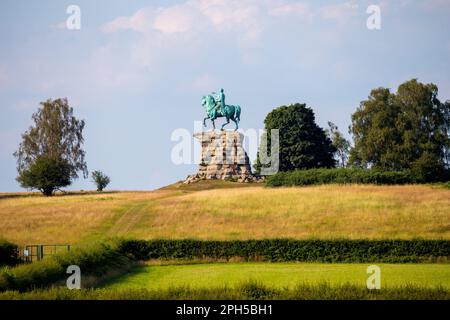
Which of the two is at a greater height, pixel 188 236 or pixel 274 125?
pixel 274 125

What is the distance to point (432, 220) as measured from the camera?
1966 inches

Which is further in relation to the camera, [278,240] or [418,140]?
[418,140]

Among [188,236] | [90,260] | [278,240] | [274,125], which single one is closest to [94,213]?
[188,236]

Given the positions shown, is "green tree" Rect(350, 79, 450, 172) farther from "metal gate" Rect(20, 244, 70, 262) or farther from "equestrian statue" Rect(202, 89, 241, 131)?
"metal gate" Rect(20, 244, 70, 262)

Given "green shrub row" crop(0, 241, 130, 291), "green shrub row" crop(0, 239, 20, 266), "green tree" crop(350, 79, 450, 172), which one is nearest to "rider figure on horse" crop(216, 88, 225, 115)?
"green tree" crop(350, 79, 450, 172)

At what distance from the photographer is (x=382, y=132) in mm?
86062

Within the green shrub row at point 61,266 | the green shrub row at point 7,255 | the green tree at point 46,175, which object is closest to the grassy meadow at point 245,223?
the green shrub row at point 61,266

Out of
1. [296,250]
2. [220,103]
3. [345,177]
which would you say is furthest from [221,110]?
[296,250]

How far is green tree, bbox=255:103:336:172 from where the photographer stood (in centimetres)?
8712
